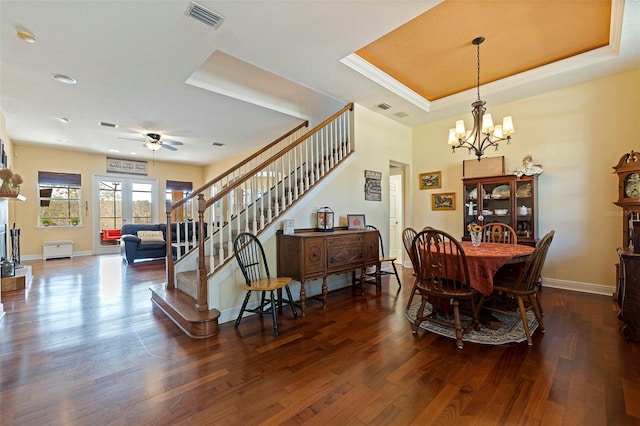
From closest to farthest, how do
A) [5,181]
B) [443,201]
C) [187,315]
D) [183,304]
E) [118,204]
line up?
[187,315], [183,304], [5,181], [443,201], [118,204]

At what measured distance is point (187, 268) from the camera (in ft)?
13.2

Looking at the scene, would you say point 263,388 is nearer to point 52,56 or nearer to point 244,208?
point 244,208

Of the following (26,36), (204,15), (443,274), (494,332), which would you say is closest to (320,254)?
(443,274)

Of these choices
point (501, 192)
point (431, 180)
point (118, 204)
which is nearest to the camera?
point (501, 192)

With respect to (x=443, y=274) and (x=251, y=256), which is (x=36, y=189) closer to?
(x=251, y=256)

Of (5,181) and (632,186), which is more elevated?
(5,181)

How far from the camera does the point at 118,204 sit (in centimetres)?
852

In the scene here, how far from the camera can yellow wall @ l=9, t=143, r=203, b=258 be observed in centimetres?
707

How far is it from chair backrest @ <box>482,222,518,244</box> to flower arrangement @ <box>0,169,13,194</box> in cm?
660

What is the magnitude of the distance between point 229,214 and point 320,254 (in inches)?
46.5

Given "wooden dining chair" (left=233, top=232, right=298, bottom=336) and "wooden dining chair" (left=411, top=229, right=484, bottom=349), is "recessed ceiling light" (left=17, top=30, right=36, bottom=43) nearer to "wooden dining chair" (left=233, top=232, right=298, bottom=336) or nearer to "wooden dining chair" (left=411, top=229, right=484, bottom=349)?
"wooden dining chair" (left=233, top=232, right=298, bottom=336)

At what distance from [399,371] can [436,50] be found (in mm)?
3503

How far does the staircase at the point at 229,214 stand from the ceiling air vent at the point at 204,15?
4.78 feet

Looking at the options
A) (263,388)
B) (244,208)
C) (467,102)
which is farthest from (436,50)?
(263,388)
